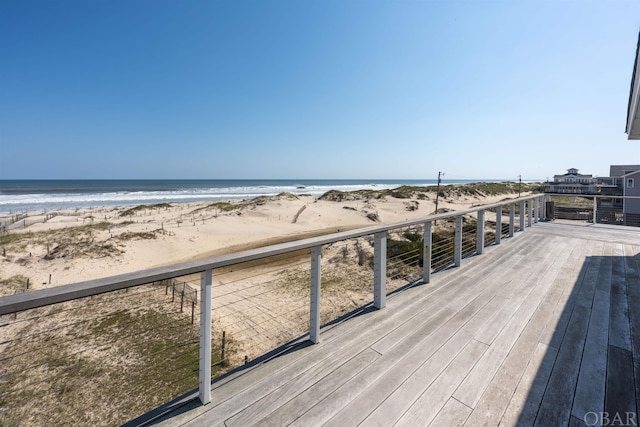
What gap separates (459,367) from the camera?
191 centimetres

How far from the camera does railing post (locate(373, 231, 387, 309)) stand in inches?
103

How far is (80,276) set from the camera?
8.91 m

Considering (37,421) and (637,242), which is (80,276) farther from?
(637,242)

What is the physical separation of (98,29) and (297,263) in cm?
1167

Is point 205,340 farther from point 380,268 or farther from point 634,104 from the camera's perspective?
point 634,104

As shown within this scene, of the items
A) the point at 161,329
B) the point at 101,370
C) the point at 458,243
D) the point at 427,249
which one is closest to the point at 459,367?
the point at 427,249

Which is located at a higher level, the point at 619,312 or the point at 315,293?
the point at 315,293

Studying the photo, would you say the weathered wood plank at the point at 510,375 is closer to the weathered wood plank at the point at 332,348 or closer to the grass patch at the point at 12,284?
the weathered wood plank at the point at 332,348

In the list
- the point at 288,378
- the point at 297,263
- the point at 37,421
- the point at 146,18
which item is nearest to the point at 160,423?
the point at 288,378

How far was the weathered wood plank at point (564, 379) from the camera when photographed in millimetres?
1495

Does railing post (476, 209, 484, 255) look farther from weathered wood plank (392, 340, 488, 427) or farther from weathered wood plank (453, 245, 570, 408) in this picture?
weathered wood plank (392, 340, 488, 427)

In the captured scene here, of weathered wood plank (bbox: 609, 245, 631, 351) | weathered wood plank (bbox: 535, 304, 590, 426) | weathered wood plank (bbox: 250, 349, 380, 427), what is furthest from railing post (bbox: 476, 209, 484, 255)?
weathered wood plank (bbox: 250, 349, 380, 427)

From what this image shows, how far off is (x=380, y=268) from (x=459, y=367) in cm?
106

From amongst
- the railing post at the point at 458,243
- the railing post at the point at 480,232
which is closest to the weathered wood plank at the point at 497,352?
the railing post at the point at 458,243
